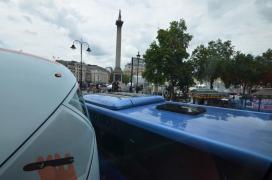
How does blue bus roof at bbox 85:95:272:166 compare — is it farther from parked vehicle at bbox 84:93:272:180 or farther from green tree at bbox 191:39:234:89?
green tree at bbox 191:39:234:89

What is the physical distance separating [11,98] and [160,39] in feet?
67.2

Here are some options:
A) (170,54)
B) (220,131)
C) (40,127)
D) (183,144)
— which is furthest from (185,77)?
(40,127)

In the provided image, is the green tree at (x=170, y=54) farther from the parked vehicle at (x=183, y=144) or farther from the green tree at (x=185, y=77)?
the parked vehicle at (x=183, y=144)

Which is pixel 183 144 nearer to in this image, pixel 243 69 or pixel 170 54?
pixel 170 54

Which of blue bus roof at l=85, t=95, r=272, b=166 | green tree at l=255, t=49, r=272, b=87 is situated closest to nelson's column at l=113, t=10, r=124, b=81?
green tree at l=255, t=49, r=272, b=87

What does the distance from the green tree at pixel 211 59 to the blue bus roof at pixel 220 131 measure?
19.5 metres

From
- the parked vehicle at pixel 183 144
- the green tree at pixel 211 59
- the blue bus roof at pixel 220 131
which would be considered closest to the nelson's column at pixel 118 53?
the green tree at pixel 211 59

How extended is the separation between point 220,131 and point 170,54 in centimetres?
1878

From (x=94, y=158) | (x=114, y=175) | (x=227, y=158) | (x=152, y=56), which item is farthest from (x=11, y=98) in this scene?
(x=152, y=56)

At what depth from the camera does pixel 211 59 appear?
26281 millimetres

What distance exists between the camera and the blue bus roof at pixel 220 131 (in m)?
1.44

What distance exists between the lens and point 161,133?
6.53ft

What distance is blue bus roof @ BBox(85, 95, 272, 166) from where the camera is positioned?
4.71ft

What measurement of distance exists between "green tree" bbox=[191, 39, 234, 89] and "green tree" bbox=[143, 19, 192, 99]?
1.77 metres
